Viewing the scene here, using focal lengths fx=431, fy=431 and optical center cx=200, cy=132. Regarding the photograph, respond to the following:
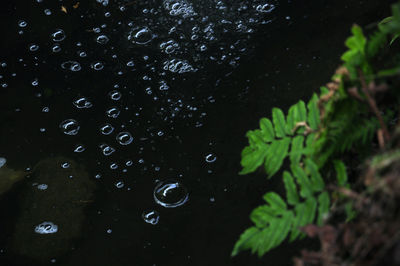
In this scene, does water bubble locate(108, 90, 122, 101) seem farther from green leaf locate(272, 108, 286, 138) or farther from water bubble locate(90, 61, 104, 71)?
green leaf locate(272, 108, 286, 138)

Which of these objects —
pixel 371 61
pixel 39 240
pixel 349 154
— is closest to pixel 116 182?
pixel 39 240

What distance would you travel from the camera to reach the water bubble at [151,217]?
75.7 inches

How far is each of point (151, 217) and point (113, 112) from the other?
627 mm

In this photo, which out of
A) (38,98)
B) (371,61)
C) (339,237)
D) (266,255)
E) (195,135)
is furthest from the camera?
(38,98)

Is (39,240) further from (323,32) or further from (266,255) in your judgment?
(323,32)

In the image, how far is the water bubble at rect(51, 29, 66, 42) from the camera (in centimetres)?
260

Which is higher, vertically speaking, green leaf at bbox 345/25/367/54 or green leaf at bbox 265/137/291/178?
green leaf at bbox 345/25/367/54

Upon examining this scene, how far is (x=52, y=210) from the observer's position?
6.68ft

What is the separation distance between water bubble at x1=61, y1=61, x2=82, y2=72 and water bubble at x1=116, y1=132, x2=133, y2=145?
1.80 ft

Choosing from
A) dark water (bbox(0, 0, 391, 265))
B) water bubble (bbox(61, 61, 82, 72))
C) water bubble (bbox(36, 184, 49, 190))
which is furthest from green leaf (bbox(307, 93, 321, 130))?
water bubble (bbox(61, 61, 82, 72))

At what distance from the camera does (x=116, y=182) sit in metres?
2.04

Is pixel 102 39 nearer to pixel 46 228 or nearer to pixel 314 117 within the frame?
pixel 46 228

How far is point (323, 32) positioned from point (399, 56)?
137cm

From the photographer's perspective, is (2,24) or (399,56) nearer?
(399,56)
